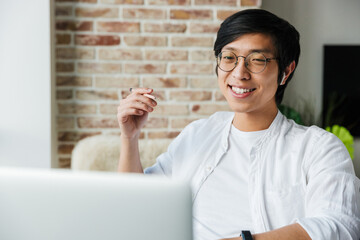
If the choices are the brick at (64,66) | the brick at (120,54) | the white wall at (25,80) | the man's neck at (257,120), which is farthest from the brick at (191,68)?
the man's neck at (257,120)

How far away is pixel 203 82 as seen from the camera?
234 centimetres

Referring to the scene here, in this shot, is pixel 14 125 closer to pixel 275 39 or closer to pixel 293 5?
pixel 275 39

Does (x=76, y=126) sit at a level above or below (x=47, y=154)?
above

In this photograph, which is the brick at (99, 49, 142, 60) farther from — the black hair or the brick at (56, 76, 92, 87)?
the black hair

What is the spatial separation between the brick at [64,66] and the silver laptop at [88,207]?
1.88 metres

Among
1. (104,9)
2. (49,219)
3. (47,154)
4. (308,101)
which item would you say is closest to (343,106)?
(308,101)

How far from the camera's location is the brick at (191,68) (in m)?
2.31

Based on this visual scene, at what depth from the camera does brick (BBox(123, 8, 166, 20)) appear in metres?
2.26

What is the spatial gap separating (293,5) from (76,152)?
2.10m

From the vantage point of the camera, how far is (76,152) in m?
1.85

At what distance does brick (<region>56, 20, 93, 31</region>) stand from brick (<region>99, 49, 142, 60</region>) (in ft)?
0.52

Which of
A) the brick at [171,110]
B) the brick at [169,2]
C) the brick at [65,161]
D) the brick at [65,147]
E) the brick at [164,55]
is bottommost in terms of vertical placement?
Answer: the brick at [65,161]

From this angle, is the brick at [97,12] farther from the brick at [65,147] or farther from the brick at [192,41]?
the brick at [65,147]

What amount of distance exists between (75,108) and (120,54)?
0.42 meters
